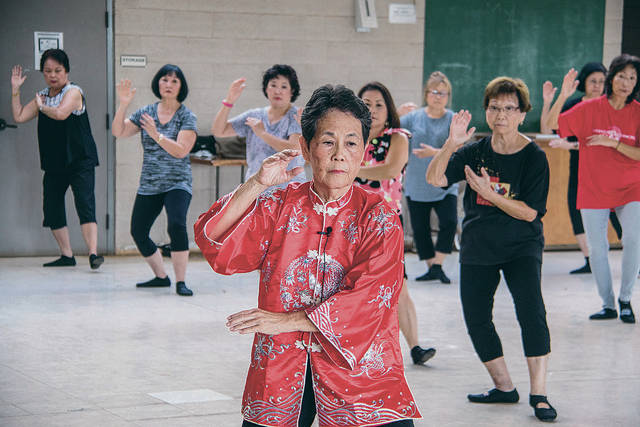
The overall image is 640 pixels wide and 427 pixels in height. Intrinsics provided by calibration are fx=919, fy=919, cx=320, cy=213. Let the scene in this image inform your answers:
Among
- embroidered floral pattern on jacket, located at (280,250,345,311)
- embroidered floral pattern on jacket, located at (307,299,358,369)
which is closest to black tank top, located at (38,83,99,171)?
embroidered floral pattern on jacket, located at (280,250,345,311)

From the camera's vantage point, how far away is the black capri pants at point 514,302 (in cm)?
400

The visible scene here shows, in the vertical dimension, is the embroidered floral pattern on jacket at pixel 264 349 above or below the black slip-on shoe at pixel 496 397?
above

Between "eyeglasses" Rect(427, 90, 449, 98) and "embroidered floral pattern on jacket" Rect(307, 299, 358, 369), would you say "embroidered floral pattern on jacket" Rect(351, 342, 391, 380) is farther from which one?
"eyeglasses" Rect(427, 90, 449, 98)

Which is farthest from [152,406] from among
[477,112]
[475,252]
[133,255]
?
[477,112]

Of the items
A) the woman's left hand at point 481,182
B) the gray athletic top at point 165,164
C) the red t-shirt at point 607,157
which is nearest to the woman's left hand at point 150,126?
the gray athletic top at point 165,164

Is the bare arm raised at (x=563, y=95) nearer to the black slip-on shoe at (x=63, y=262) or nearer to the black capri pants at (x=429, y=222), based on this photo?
the black capri pants at (x=429, y=222)

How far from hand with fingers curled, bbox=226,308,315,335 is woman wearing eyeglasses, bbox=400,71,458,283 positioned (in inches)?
192

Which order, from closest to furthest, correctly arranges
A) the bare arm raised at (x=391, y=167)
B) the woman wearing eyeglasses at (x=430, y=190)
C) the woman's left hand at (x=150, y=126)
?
the bare arm raised at (x=391, y=167)
the woman's left hand at (x=150, y=126)
the woman wearing eyeglasses at (x=430, y=190)

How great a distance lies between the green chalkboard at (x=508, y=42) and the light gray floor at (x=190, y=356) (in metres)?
2.46

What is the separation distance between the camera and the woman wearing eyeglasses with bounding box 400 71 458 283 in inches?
277

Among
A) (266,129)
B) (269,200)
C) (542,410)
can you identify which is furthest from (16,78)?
(269,200)

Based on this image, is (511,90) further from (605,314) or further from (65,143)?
(65,143)

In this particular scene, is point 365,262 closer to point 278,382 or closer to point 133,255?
point 278,382

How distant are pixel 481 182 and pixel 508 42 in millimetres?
5361
